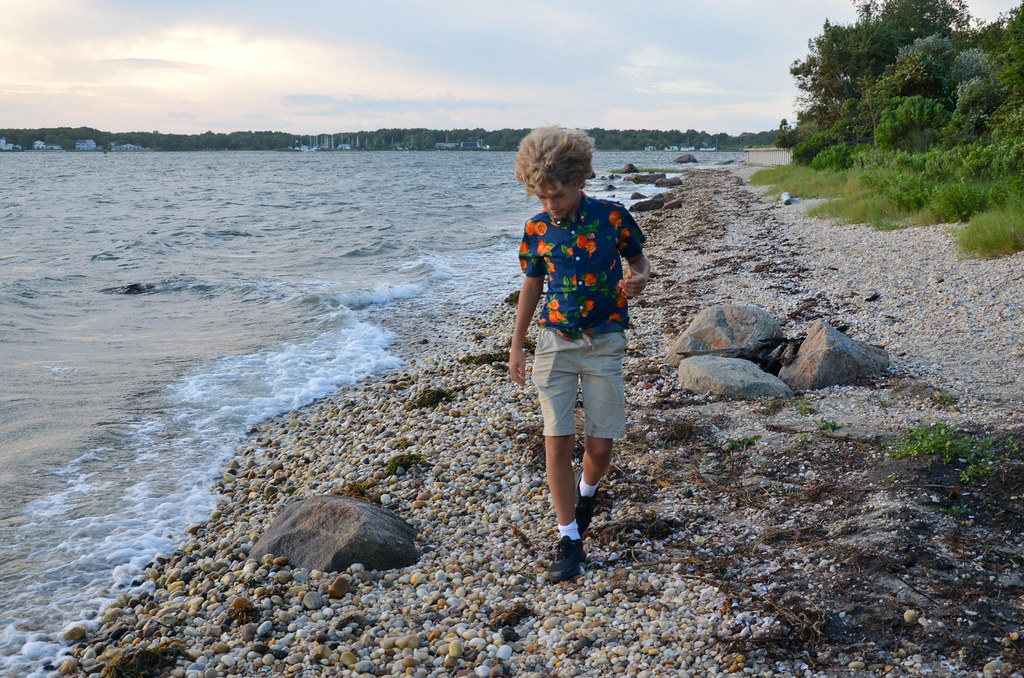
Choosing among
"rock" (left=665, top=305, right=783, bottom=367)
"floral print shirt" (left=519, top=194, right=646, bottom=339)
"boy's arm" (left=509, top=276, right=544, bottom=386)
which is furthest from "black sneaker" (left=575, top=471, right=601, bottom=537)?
"rock" (left=665, top=305, right=783, bottom=367)

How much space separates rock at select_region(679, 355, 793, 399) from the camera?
616cm

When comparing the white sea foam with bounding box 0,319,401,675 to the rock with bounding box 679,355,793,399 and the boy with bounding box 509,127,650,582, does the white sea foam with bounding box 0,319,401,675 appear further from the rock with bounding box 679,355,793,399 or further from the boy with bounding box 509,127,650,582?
the rock with bounding box 679,355,793,399

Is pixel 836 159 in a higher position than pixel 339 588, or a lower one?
higher

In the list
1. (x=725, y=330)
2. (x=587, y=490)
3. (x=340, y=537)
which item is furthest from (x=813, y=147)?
(x=340, y=537)

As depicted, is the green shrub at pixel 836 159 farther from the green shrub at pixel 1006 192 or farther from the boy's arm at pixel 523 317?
the boy's arm at pixel 523 317

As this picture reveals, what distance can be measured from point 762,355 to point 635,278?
3.90m

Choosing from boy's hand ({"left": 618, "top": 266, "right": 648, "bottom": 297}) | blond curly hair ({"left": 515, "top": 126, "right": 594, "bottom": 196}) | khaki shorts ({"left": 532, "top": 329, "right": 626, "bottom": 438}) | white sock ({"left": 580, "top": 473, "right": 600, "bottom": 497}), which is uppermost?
blond curly hair ({"left": 515, "top": 126, "right": 594, "bottom": 196})

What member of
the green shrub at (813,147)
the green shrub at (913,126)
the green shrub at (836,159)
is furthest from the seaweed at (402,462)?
the green shrub at (813,147)

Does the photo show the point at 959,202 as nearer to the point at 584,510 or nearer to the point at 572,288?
the point at 584,510

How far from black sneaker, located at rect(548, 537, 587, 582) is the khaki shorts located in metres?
0.68

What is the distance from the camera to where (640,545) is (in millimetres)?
4199

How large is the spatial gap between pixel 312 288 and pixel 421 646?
1340 cm

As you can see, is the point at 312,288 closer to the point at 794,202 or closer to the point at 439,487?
the point at 439,487

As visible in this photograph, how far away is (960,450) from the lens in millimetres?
4305
